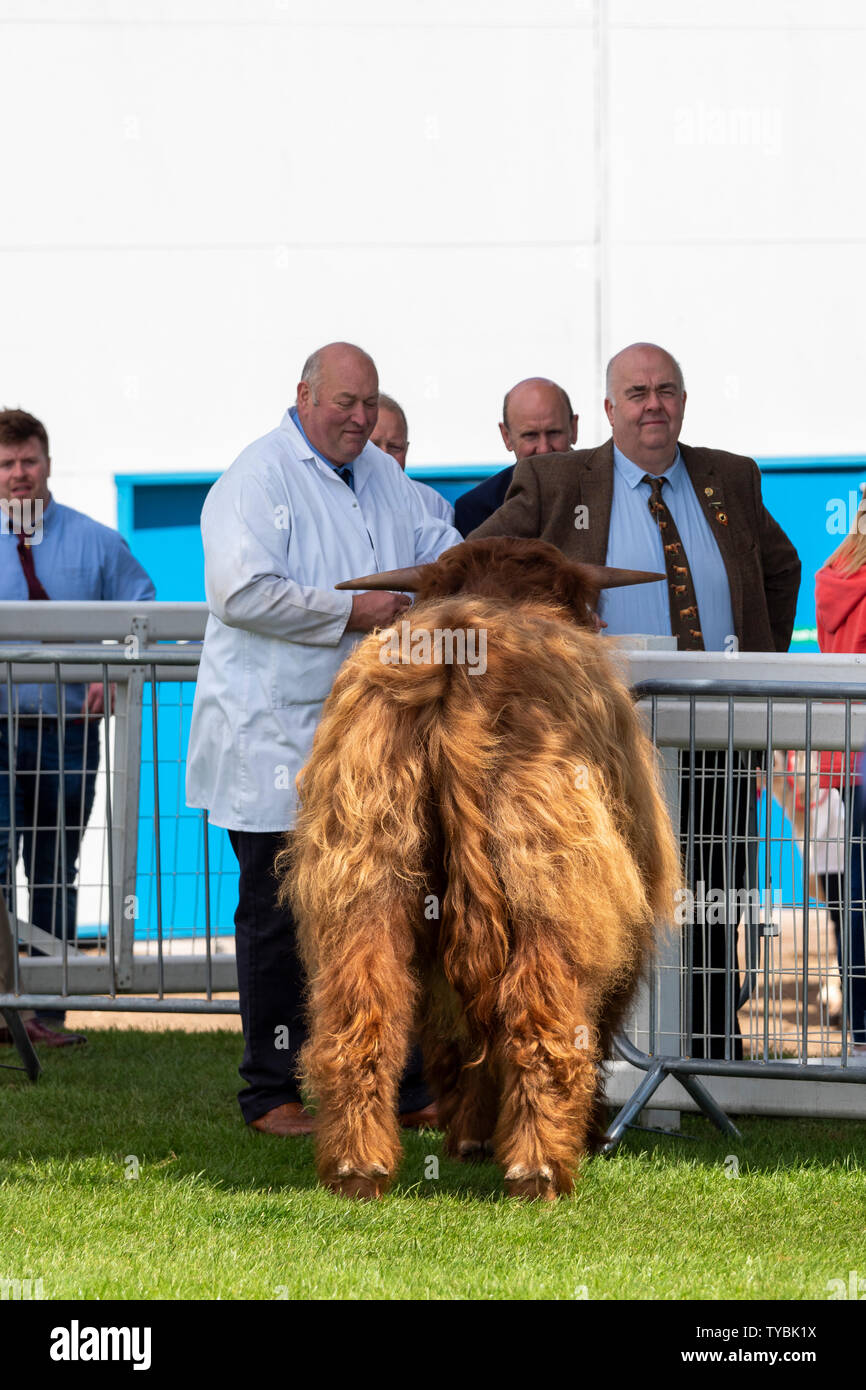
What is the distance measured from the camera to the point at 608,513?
6.04 meters

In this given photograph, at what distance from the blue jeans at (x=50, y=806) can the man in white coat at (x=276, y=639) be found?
0.82 meters

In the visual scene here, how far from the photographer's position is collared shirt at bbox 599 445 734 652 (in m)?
5.92

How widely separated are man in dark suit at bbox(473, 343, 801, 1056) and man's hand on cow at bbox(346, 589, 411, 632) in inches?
30.4

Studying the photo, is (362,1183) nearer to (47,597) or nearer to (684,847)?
(684,847)

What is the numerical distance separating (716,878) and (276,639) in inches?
60.8

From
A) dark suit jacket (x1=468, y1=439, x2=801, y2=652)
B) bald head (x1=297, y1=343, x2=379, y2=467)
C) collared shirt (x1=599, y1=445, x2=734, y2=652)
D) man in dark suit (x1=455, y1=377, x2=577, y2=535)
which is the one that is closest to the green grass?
collared shirt (x1=599, y1=445, x2=734, y2=652)

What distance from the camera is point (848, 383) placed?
35.1ft

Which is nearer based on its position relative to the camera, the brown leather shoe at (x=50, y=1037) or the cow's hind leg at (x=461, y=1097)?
the cow's hind leg at (x=461, y=1097)

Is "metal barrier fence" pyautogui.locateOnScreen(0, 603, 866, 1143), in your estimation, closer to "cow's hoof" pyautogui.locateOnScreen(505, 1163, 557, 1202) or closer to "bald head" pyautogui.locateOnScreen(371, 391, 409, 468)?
"cow's hoof" pyautogui.locateOnScreen(505, 1163, 557, 1202)

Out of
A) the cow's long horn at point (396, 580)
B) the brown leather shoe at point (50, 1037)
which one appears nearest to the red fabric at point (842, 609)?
the cow's long horn at point (396, 580)

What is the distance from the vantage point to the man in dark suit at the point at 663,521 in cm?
596

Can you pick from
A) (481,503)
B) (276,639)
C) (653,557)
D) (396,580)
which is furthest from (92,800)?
(653,557)

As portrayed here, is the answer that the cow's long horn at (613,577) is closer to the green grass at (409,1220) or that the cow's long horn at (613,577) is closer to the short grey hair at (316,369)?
the short grey hair at (316,369)
